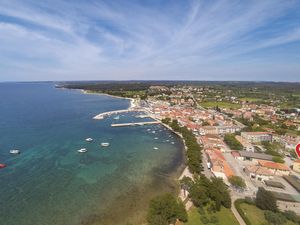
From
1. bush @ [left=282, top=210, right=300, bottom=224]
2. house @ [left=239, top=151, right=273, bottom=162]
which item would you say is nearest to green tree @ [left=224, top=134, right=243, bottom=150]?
house @ [left=239, top=151, right=273, bottom=162]

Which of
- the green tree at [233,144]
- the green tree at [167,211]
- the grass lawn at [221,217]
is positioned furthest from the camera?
the green tree at [233,144]

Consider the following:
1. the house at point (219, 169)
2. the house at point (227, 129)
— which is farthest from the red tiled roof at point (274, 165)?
the house at point (227, 129)

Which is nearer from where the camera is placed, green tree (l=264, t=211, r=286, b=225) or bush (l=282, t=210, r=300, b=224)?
green tree (l=264, t=211, r=286, b=225)

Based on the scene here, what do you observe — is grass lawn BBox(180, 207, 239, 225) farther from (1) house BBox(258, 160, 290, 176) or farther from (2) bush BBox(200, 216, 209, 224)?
(1) house BBox(258, 160, 290, 176)

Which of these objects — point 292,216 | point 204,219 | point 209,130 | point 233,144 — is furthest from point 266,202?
point 209,130

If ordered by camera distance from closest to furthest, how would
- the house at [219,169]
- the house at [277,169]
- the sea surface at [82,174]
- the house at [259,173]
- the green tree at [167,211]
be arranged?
the green tree at [167,211]
the sea surface at [82,174]
the house at [259,173]
the house at [219,169]
the house at [277,169]

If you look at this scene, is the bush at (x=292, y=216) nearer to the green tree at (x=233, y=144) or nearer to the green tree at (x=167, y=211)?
the green tree at (x=167, y=211)

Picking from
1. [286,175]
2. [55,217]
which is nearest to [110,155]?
[55,217]

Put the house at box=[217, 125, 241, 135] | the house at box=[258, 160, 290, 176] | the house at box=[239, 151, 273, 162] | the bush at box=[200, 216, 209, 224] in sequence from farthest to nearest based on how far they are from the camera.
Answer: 1. the house at box=[217, 125, 241, 135]
2. the house at box=[239, 151, 273, 162]
3. the house at box=[258, 160, 290, 176]
4. the bush at box=[200, 216, 209, 224]
